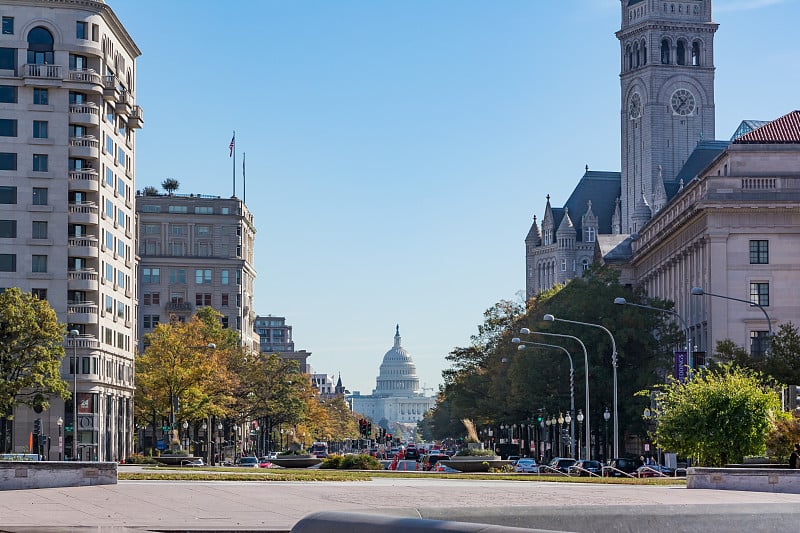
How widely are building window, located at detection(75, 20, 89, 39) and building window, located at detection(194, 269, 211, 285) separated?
77126 mm

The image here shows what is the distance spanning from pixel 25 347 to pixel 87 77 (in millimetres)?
27445

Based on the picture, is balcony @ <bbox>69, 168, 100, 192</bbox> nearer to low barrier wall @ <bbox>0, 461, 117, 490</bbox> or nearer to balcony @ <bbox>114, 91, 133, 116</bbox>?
balcony @ <bbox>114, 91, 133, 116</bbox>

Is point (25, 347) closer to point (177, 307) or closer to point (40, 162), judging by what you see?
point (40, 162)

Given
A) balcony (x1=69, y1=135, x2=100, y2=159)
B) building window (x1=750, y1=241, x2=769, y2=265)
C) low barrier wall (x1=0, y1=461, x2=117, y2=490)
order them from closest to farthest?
low barrier wall (x1=0, y1=461, x2=117, y2=490) → building window (x1=750, y1=241, x2=769, y2=265) → balcony (x1=69, y1=135, x2=100, y2=159)

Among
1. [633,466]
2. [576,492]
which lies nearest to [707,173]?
[633,466]

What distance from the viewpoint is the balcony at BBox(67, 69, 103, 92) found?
361ft

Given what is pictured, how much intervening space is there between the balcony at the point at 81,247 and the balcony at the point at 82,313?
372 centimetres

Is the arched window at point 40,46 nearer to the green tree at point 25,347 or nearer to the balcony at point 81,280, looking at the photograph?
the balcony at point 81,280

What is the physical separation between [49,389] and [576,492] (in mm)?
59485

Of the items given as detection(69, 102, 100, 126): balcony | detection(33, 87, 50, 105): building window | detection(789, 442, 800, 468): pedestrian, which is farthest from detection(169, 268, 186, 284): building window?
detection(789, 442, 800, 468): pedestrian

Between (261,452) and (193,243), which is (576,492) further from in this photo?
(193,243)

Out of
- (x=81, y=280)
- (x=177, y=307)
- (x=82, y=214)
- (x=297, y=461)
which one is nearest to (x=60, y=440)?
(x=81, y=280)

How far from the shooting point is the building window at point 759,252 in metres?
99.2

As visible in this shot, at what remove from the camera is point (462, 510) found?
43.1ft
